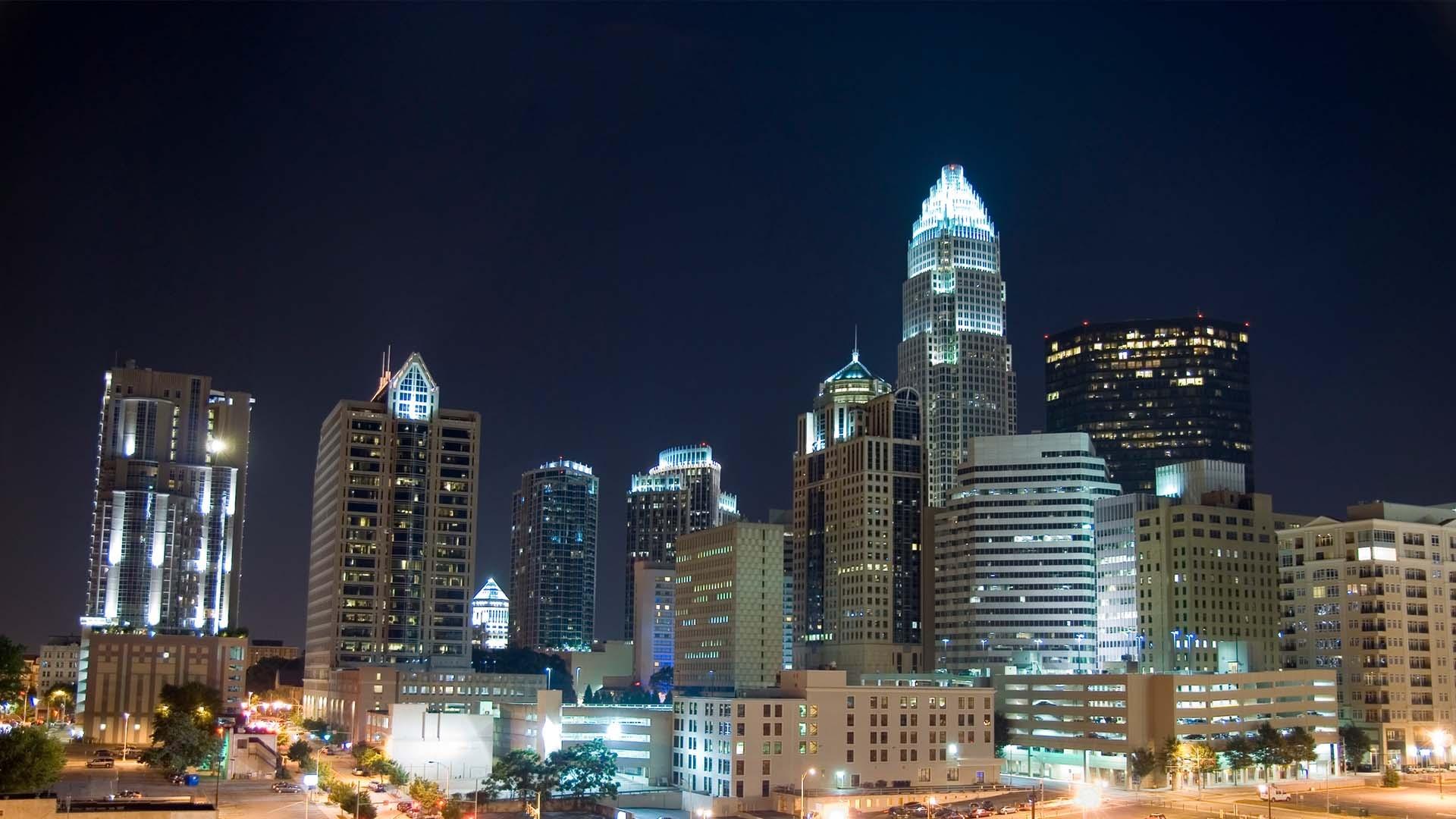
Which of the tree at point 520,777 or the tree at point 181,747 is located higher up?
the tree at point 181,747

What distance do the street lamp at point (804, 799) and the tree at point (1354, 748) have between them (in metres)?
80.2

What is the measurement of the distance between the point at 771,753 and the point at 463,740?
3485 centimetres

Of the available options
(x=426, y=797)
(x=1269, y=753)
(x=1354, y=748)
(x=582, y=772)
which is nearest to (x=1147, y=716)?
(x=1269, y=753)

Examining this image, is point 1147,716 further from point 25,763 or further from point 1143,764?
point 25,763

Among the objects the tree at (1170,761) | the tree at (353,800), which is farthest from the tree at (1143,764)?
the tree at (353,800)

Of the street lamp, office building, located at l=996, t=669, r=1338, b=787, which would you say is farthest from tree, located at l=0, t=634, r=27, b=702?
office building, located at l=996, t=669, r=1338, b=787

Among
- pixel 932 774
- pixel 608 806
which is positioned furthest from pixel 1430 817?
pixel 608 806

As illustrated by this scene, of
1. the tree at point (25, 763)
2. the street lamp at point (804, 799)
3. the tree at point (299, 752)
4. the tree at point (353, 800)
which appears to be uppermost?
the tree at point (25, 763)

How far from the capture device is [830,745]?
6299 inches

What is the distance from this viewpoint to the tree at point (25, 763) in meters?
111

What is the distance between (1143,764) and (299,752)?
9289 cm

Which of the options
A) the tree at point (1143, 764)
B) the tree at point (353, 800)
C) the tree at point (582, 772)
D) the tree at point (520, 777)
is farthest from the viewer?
the tree at point (1143, 764)

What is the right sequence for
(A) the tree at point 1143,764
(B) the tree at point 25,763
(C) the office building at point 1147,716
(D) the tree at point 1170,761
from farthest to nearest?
1. (C) the office building at point 1147,716
2. (D) the tree at point 1170,761
3. (A) the tree at point 1143,764
4. (B) the tree at point 25,763

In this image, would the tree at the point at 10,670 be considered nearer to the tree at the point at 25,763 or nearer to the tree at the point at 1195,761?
the tree at the point at 25,763
